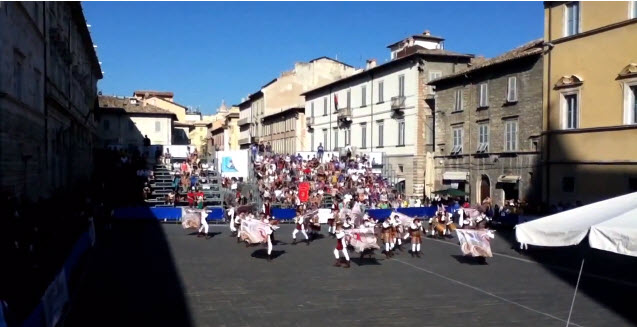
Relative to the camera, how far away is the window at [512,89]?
114ft

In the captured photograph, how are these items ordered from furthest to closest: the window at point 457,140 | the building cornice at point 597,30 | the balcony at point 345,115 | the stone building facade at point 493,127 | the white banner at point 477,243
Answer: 1. the balcony at point 345,115
2. the window at point 457,140
3. the stone building facade at point 493,127
4. the building cornice at point 597,30
5. the white banner at point 477,243

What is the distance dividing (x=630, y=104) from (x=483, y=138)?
11765 millimetres

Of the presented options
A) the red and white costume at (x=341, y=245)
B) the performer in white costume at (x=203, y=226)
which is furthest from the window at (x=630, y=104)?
the performer in white costume at (x=203, y=226)

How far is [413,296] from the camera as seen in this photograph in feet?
49.0

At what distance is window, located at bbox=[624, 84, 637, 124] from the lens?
88.4 ft

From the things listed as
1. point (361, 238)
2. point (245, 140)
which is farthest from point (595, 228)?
point (245, 140)

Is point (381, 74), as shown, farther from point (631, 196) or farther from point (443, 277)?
point (631, 196)

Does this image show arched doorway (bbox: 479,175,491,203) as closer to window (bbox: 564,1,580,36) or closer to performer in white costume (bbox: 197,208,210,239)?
window (bbox: 564,1,580,36)

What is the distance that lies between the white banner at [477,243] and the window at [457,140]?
69.0 feet

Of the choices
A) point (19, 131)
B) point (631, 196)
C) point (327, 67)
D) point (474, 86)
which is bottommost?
point (631, 196)

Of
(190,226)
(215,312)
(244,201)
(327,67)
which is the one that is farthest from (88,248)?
(327,67)

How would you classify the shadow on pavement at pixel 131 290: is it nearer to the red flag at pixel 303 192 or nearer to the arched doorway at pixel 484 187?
the red flag at pixel 303 192

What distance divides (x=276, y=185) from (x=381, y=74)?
14.4 m

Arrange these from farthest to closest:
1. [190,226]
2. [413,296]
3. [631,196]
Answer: [190,226] → [413,296] → [631,196]
